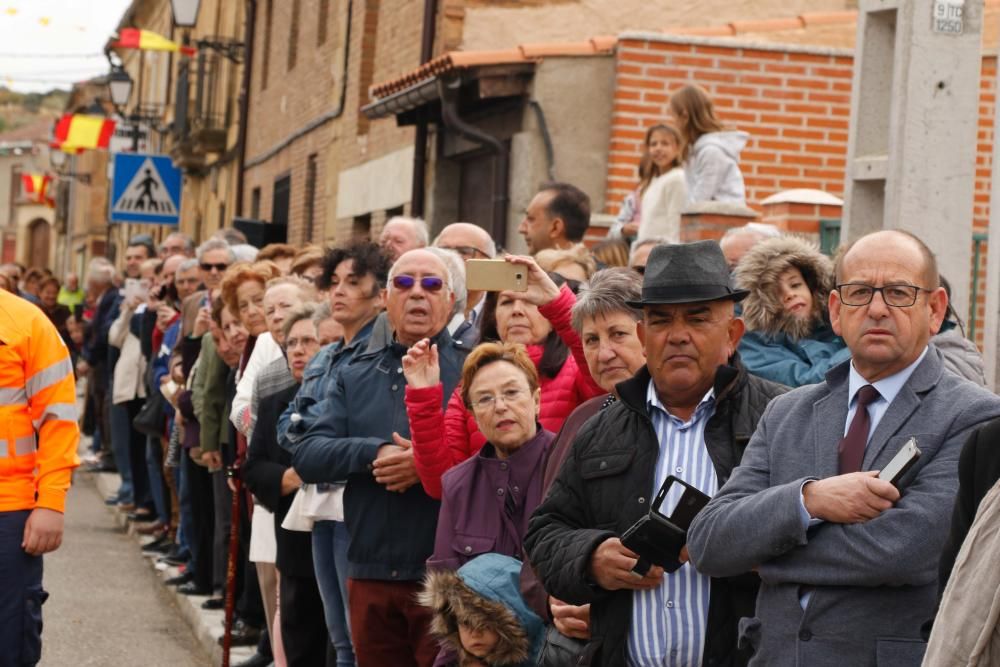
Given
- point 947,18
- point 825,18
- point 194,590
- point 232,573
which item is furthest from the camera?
point 825,18

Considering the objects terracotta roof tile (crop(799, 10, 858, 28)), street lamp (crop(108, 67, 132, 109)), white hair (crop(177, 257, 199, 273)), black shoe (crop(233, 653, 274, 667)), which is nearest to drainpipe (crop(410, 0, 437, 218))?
white hair (crop(177, 257, 199, 273))

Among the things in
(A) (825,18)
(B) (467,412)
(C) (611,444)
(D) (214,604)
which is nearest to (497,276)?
(B) (467,412)

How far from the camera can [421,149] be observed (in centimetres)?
A: 1568

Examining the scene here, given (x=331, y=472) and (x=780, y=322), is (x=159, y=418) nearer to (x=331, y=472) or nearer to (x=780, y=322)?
(x=331, y=472)

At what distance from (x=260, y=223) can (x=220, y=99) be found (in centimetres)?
1008

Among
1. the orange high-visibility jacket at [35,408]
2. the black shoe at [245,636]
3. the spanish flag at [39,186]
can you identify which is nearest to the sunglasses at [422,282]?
the orange high-visibility jacket at [35,408]

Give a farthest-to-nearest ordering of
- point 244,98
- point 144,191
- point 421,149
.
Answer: point 244,98 → point 144,191 → point 421,149

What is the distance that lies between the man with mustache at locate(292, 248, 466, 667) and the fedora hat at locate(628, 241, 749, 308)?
1.96 metres

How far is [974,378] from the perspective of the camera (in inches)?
205

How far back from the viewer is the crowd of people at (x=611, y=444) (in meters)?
3.87

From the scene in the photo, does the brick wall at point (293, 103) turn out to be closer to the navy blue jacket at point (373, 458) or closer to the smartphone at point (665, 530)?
the navy blue jacket at point (373, 458)

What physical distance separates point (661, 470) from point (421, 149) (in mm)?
11296

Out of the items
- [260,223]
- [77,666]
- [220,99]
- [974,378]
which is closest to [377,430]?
[974,378]

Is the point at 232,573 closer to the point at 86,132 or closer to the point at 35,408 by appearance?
the point at 35,408
